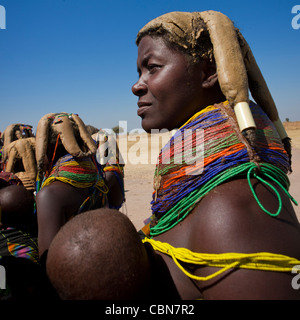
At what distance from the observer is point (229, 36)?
4.10 feet

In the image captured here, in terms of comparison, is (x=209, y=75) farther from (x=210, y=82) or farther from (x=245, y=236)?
(x=245, y=236)

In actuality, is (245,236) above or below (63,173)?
below

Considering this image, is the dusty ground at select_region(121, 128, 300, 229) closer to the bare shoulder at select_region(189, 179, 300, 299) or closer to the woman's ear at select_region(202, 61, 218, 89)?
the woman's ear at select_region(202, 61, 218, 89)

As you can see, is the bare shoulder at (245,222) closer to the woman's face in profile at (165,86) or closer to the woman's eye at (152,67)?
the woman's face in profile at (165,86)

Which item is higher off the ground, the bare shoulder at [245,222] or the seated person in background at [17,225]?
the bare shoulder at [245,222]

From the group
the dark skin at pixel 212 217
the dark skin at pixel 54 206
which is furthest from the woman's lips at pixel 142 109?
the dark skin at pixel 54 206

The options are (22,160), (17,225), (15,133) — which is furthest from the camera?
(15,133)

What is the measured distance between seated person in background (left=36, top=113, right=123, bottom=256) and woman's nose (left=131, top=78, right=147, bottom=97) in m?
1.72

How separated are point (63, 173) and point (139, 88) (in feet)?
6.00

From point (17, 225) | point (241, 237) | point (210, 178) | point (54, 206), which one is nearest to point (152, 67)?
point (210, 178)

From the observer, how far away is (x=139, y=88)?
1396 mm

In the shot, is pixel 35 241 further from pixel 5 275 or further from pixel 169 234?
pixel 169 234

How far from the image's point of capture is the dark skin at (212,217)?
0.88 metres

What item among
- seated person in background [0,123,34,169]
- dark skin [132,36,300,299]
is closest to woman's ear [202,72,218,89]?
dark skin [132,36,300,299]
